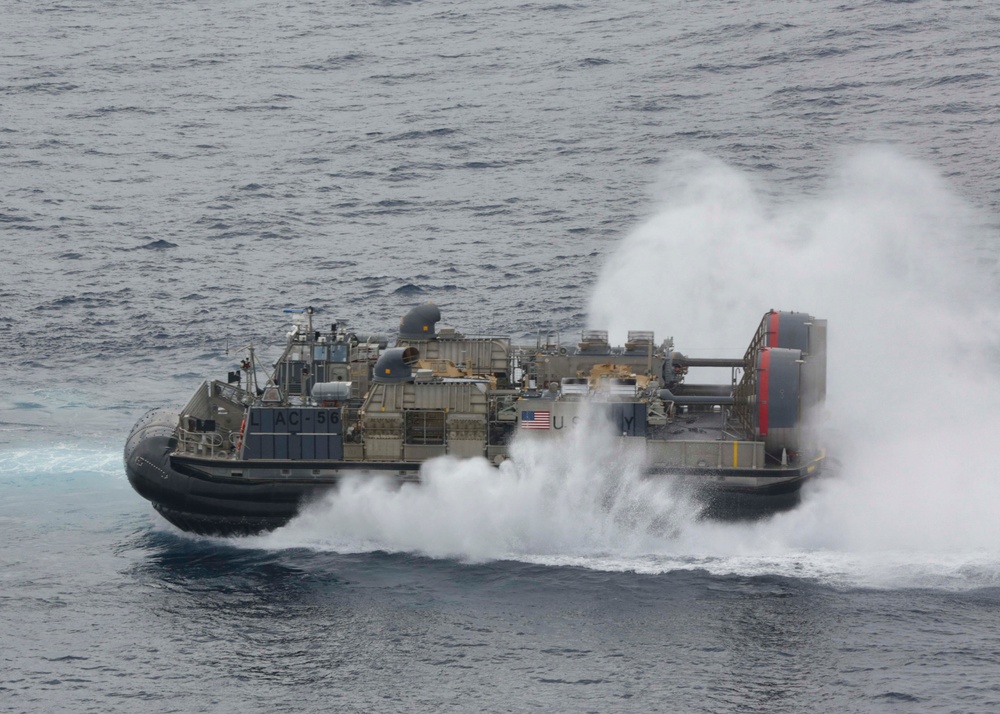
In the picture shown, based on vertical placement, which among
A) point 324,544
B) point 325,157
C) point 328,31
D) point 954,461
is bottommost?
point 324,544

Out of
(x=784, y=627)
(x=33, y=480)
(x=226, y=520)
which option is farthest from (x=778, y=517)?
(x=33, y=480)

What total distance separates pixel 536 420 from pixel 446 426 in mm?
3506

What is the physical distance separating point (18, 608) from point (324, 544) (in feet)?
35.7

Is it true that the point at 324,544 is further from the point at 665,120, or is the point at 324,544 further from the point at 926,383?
the point at 665,120

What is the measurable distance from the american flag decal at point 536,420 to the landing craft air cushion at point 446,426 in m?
0.05

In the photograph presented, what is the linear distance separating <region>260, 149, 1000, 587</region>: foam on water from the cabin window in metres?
1.45

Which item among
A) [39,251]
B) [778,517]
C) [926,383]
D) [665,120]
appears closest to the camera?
[778,517]

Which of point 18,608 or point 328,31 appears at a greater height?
point 328,31

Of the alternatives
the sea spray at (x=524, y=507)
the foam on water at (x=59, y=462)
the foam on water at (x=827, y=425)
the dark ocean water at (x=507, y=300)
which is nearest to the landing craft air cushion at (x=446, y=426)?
the sea spray at (x=524, y=507)

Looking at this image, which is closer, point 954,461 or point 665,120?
point 954,461

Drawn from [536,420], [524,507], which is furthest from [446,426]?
[524,507]

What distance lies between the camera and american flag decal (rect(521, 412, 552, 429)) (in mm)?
45781

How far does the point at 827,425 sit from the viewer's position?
54.4 m

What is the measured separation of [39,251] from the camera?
272ft
